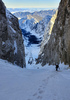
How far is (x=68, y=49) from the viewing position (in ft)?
43.7

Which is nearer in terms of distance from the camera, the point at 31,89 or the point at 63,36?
the point at 31,89

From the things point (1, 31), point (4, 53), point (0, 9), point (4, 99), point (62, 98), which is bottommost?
point (4, 53)

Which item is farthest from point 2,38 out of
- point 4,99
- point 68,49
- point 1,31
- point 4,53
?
point 4,99

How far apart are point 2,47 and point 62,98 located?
47.1 feet

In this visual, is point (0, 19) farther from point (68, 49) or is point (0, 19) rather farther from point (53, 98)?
point (53, 98)

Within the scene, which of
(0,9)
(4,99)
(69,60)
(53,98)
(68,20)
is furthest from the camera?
(0,9)

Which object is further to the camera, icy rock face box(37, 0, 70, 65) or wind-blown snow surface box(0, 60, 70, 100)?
icy rock face box(37, 0, 70, 65)

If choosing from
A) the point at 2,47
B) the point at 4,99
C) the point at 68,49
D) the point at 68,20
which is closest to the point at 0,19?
the point at 2,47

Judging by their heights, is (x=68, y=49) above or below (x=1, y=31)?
below

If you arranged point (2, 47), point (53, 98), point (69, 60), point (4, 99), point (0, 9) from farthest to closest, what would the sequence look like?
point (0, 9) < point (2, 47) < point (69, 60) < point (53, 98) < point (4, 99)

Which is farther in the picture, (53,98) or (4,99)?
(53,98)

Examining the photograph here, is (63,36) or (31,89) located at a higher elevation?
(63,36)

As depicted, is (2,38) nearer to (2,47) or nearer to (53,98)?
(2,47)

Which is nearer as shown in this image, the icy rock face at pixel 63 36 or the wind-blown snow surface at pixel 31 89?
the wind-blown snow surface at pixel 31 89
